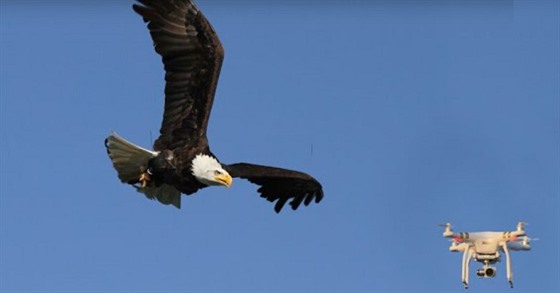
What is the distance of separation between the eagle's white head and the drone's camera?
16.6ft

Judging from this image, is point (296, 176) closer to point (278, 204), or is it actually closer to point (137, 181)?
point (278, 204)

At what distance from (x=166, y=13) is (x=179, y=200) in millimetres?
2396

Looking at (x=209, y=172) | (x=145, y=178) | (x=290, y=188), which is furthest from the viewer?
(x=290, y=188)

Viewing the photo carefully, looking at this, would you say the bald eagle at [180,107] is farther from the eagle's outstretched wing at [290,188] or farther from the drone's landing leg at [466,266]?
the drone's landing leg at [466,266]

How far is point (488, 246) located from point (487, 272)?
42 centimetres

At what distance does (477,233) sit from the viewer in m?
22.9

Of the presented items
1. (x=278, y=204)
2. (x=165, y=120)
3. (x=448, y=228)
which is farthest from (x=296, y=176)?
(x=448, y=228)

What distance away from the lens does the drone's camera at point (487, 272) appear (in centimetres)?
2234

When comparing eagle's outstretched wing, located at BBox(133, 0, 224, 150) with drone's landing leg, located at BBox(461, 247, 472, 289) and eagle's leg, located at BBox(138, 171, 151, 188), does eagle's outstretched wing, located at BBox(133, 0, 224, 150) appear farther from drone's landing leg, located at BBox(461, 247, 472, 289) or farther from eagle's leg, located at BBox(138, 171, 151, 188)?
drone's landing leg, located at BBox(461, 247, 472, 289)

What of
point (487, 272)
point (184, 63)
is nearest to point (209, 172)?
point (184, 63)

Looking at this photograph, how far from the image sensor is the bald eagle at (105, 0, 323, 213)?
18609 mm

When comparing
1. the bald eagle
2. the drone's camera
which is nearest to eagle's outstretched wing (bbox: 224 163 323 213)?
the bald eagle

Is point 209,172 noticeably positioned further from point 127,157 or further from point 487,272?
point 487,272

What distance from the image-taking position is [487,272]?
22.4 m
